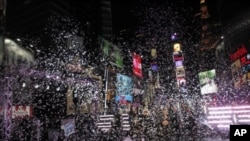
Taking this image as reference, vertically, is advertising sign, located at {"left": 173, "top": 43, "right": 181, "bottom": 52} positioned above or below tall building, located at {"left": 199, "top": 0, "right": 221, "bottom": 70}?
below

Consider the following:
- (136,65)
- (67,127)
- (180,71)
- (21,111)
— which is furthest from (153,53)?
(67,127)

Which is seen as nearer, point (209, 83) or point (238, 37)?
point (238, 37)

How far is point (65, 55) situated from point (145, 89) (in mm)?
15377

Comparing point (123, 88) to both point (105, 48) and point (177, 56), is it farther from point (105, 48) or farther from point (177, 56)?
point (177, 56)

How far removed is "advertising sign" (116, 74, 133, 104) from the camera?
36831 millimetres

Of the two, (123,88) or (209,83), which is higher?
(209,83)

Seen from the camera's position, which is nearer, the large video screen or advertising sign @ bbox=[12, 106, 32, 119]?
advertising sign @ bbox=[12, 106, 32, 119]

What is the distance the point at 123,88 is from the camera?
3834 cm

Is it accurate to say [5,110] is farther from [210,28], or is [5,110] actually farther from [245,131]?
[210,28]

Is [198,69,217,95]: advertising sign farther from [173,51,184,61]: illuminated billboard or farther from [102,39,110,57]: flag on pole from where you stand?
[102,39,110,57]: flag on pole

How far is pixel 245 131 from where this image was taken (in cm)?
278

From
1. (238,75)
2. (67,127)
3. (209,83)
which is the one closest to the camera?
(67,127)

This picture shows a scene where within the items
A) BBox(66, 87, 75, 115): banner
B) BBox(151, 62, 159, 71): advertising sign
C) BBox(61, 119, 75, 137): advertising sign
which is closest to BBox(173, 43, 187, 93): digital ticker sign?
BBox(151, 62, 159, 71): advertising sign

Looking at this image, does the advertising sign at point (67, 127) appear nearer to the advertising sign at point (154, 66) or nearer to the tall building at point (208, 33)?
the advertising sign at point (154, 66)
